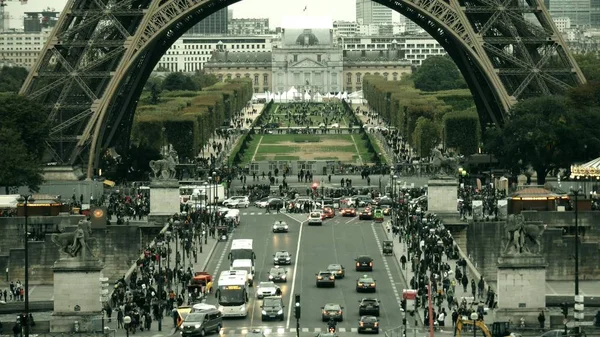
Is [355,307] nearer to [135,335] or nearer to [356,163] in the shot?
[135,335]

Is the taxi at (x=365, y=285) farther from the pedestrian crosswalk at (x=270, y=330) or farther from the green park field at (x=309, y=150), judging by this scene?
the green park field at (x=309, y=150)

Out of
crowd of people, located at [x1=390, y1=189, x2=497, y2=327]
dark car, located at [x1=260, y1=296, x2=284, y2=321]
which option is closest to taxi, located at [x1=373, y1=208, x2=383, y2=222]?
crowd of people, located at [x1=390, y1=189, x2=497, y2=327]

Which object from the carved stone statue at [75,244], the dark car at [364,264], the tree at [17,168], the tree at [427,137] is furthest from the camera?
the tree at [427,137]

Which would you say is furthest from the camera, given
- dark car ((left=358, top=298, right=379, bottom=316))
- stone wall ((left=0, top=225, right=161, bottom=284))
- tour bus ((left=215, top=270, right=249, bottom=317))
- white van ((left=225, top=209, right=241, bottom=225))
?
white van ((left=225, top=209, right=241, bottom=225))

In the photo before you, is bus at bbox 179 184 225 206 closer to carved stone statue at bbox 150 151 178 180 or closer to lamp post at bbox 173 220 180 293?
carved stone statue at bbox 150 151 178 180

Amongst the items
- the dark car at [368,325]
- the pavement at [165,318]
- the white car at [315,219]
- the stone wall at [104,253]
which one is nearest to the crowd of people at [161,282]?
the pavement at [165,318]
